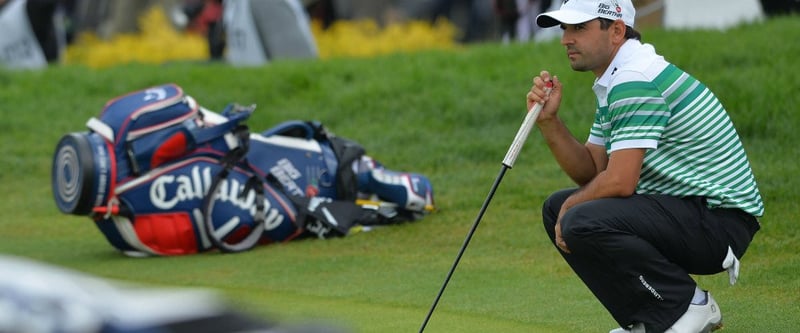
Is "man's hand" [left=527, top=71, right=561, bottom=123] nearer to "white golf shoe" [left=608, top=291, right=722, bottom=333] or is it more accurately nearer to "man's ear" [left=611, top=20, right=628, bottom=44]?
"man's ear" [left=611, top=20, right=628, bottom=44]

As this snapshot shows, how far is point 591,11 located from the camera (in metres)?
5.18

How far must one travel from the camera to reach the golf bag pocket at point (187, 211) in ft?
26.5

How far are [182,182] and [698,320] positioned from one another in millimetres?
3805

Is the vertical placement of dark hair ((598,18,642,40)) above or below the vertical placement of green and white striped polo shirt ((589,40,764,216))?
above

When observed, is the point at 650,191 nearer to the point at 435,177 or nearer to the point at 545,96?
the point at 545,96

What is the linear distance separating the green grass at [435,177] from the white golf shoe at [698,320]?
19.4 inches

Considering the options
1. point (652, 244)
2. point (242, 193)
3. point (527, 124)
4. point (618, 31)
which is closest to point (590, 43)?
point (618, 31)

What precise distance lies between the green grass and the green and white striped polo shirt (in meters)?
0.80

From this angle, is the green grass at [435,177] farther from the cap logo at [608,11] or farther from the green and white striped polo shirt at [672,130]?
the cap logo at [608,11]

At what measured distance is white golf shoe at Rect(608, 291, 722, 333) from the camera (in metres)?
5.06

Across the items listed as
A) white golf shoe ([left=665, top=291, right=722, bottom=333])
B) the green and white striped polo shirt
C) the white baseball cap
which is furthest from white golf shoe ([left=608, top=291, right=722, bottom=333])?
the white baseball cap

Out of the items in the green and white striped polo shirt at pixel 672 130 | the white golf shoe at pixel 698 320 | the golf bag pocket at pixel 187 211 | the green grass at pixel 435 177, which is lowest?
the green grass at pixel 435 177

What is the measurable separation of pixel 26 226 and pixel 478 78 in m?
4.15

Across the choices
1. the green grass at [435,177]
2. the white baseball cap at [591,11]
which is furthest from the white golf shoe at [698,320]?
the white baseball cap at [591,11]
